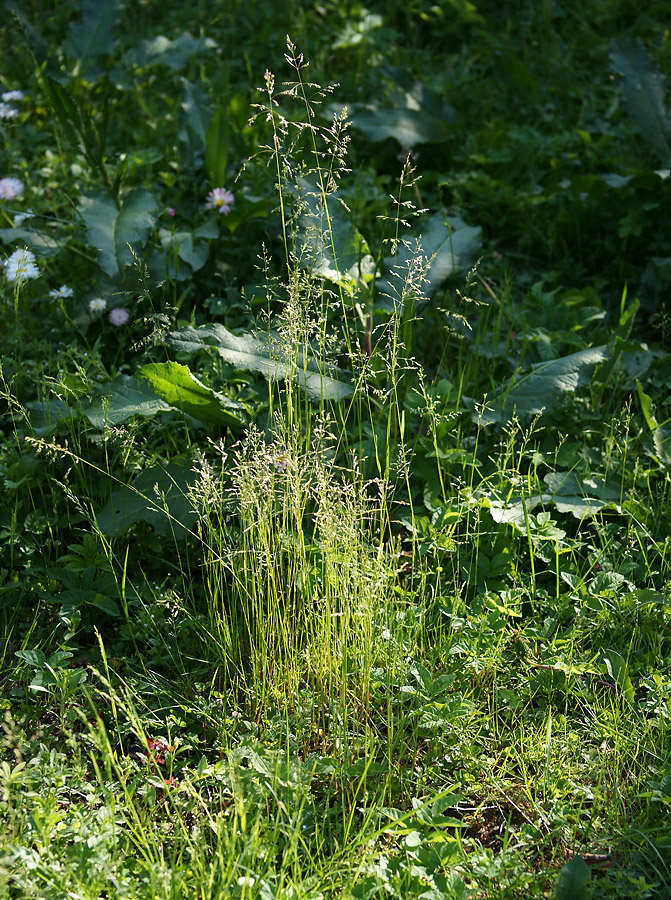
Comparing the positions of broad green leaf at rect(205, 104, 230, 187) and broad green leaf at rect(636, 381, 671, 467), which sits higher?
broad green leaf at rect(205, 104, 230, 187)

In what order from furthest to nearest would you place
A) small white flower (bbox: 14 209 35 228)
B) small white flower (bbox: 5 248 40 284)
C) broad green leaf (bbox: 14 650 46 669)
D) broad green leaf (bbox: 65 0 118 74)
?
broad green leaf (bbox: 65 0 118 74)
small white flower (bbox: 14 209 35 228)
small white flower (bbox: 5 248 40 284)
broad green leaf (bbox: 14 650 46 669)

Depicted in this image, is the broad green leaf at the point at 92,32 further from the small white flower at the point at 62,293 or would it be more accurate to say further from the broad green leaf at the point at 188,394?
the broad green leaf at the point at 188,394

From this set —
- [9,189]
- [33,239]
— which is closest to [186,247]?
[33,239]

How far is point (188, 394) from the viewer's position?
220cm

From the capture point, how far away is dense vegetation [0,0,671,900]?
1.64 meters

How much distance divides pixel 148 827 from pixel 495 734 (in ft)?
2.61

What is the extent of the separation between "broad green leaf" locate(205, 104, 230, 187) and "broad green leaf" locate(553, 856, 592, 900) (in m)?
2.71

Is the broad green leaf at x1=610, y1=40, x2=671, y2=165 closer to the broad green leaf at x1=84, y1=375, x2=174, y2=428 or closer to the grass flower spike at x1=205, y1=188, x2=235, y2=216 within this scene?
the grass flower spike at x1=205, y1=188, x2=235, y2=216

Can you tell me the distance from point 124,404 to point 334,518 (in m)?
0.86

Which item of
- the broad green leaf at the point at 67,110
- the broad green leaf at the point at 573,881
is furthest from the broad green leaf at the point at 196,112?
the broad green leaf at the point at 573,881

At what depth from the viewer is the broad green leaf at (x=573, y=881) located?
1.49 m

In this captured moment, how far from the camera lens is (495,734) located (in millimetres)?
1896

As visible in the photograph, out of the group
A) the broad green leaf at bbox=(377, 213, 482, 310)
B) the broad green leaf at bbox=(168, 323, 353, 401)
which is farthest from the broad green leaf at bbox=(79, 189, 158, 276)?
the broad green leaf at bbox=(377, 213, 482, 310)

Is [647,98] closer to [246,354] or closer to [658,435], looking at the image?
[658,435]
